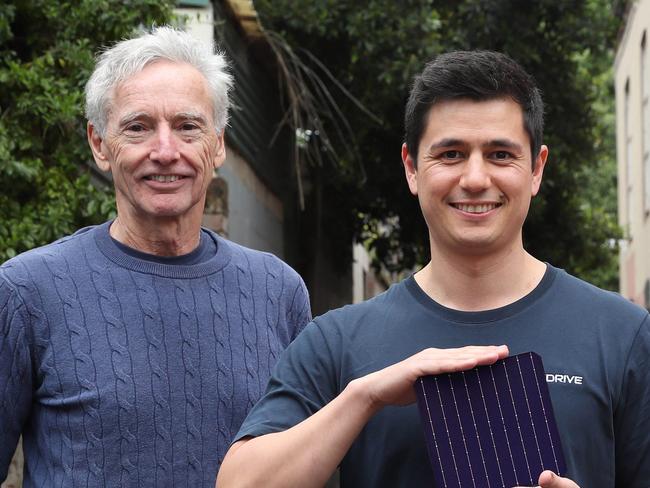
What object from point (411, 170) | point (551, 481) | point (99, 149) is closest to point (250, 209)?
point (99, 149)

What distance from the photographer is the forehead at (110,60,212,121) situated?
3611 millimetres

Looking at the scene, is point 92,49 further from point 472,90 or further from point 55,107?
point 472,90

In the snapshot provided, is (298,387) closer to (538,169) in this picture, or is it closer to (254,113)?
(538,169)

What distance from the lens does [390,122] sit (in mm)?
14031

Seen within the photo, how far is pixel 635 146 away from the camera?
24.3 metres

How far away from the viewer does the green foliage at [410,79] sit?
12.6 m

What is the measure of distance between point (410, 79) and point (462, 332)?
9693mm

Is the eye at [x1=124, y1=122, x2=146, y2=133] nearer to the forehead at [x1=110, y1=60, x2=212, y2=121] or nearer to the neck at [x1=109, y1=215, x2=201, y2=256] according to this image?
the forehead at [x1=110, y1=60, x2=212, y2=121]

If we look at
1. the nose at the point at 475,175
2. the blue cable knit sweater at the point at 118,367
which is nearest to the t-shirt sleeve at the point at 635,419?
the nose at the point at 475,175

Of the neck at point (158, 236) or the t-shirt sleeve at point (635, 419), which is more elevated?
the neck at point (158, 236)

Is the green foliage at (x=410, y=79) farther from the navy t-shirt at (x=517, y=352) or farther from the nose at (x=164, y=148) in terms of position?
the navy t-shirt at (x=517, y=352)

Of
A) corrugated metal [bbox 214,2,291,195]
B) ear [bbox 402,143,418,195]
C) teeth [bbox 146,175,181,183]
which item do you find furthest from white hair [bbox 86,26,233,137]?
corrugated metal [bbox 214,2,291,195]

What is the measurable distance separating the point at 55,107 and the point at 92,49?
608mm

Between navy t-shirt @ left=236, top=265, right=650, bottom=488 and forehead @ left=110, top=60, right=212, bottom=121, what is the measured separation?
3.56 feet
